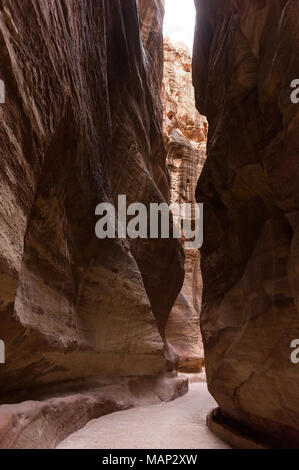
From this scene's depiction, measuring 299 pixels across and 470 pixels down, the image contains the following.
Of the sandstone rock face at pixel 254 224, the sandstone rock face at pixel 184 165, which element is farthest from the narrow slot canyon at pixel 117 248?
the sandstone rock face at pixel 184 165

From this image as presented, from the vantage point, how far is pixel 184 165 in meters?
21.3

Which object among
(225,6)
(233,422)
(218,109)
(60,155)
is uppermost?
(225,6)


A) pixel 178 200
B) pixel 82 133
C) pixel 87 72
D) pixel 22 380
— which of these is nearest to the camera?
pixel 22 380

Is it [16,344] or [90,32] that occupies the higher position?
[90,32]

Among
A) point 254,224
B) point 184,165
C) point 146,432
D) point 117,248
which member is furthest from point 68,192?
point 184,165

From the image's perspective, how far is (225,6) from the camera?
713cm

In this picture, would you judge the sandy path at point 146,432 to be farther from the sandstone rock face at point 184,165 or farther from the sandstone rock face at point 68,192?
the sandstone rock face at point 184,165

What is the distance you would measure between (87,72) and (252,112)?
9.91ft

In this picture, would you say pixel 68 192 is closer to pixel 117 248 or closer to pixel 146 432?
pixel 117 248

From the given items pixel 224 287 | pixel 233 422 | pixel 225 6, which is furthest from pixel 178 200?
pixel 233 422

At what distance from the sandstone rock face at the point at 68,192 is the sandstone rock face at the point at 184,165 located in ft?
24.5

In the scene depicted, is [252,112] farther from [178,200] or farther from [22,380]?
[178,200]

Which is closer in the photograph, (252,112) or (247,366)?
(247,366)

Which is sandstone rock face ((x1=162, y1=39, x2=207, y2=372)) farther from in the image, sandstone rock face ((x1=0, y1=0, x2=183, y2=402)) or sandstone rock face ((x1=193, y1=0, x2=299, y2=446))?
sandstone rock face ((x1=193, y1=0, x2=299, y2=446))
